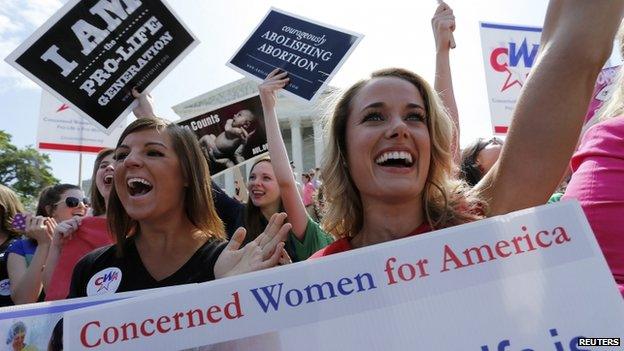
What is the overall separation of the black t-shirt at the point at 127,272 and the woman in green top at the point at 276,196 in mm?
783

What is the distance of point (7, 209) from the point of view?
400 cm

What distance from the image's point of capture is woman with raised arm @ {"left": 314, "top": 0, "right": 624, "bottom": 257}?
129cm

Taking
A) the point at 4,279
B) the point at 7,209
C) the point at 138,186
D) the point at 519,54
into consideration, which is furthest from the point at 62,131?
the point at 519,54

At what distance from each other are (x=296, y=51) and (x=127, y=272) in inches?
103

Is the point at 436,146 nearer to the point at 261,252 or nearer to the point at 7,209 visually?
the point at 261,252

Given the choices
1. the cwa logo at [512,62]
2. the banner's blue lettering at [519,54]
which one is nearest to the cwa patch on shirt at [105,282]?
the cwa logo at [512,62]

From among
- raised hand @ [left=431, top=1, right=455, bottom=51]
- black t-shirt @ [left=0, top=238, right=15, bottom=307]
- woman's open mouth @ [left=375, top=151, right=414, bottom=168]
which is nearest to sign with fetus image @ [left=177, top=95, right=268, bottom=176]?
black t-shirt @ [left=0, top=238, right=15, bottom=307]

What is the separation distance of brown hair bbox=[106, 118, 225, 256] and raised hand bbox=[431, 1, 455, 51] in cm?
137

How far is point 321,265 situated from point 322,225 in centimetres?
93

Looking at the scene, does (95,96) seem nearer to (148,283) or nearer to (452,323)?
(148,283)

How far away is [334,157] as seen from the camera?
198 cm

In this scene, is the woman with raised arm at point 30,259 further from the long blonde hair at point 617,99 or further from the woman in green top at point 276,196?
the long blonde hair at point 617,99

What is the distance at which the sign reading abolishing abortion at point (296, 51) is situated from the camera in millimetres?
4117

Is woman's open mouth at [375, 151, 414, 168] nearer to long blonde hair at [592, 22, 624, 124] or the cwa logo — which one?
long blonde hair at [592, 22, 624, 124]
